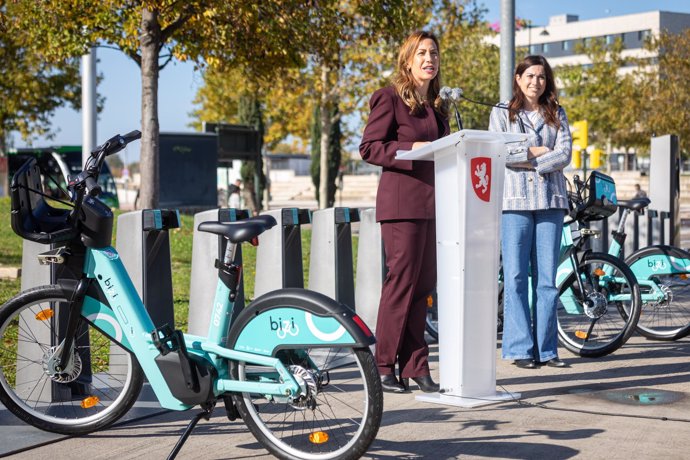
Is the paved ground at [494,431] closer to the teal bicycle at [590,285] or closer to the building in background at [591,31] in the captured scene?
the teal bicycle at [590,285]

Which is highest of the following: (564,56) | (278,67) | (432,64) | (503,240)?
(564,56)

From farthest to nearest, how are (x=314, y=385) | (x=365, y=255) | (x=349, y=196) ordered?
(x=349, y=196), (x=365, y=255), (x=314, y=385)

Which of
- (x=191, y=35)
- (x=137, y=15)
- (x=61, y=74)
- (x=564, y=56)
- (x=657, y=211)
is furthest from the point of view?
(x=564, y=56)

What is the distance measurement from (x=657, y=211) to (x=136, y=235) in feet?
21.1

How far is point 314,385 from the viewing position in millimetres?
3977

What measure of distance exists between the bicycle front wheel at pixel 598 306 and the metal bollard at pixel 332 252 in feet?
5.02

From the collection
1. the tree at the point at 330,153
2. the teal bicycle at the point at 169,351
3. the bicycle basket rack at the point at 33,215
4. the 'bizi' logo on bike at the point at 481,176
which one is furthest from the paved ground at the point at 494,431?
the tree at the point at 330,153

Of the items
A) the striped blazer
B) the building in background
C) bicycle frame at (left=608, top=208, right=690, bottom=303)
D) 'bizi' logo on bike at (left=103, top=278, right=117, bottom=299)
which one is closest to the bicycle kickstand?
'bizi' logo on bike at (left=103, top=278, right=117, bottom=299)

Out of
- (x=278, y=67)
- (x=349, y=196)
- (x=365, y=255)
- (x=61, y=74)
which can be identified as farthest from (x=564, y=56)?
(x=365, y=255)

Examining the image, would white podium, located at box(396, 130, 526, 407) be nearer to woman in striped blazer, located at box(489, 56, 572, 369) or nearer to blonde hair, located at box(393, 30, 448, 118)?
blonde hair, located at box(393, 30, 448, 118)

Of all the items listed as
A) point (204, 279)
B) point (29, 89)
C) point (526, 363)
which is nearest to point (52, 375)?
point (204, 279)

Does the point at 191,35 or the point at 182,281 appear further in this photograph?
the point at 191,35

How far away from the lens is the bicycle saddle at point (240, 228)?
404 cm

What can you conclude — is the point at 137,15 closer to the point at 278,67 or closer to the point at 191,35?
the point at 191,35
